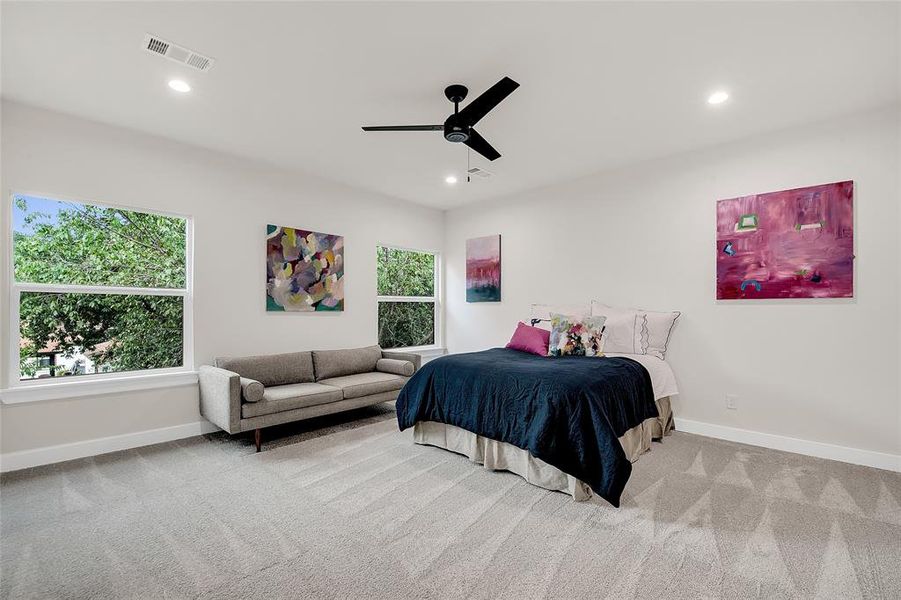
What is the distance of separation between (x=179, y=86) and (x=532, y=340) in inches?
135

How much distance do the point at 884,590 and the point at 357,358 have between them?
4.23m

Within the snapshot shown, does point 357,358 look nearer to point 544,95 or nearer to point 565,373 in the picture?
point 565,373

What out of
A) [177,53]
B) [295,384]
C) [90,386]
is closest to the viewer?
[177,53]

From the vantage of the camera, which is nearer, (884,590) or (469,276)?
(884,590)

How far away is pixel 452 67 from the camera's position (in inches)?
103

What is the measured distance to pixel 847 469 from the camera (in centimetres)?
303

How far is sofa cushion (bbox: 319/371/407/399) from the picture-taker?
13.4ft

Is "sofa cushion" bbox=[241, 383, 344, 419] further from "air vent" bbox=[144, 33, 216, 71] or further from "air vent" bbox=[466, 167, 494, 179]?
"air vent" bbox=[466, 167, 494, 179]

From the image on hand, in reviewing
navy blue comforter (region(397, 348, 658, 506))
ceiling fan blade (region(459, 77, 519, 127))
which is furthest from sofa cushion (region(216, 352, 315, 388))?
ceiling fan blade (region(459, 77, 519, 127))

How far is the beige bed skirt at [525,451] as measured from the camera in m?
2.65

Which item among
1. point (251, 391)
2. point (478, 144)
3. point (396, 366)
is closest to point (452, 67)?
point (478, 144)

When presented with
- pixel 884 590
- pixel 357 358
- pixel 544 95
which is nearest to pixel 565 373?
pixel 884 590

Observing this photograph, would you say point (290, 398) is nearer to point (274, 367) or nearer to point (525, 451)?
point (274, 367)

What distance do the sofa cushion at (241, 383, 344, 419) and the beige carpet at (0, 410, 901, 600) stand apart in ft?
1.34
